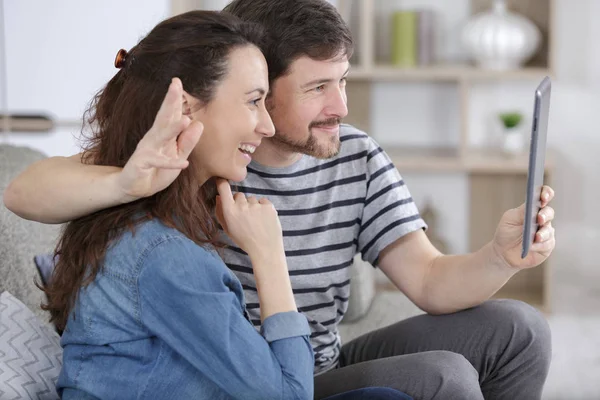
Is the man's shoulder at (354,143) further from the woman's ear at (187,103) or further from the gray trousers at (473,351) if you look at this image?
the woman's ear at (187,103)

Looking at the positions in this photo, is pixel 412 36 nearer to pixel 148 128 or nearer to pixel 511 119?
pixel 511 119

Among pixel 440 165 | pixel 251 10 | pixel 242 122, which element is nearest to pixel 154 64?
pixel 242 122

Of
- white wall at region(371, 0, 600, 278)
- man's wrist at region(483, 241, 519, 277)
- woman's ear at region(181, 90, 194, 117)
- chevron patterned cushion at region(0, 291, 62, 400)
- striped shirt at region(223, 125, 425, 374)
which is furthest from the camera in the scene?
white wall at region(371, 0, 600, 278)

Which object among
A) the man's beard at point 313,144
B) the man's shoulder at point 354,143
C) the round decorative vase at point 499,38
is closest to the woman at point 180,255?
the man's beard at point 313,144

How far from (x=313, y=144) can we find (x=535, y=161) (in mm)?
498

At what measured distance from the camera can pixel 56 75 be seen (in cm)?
384

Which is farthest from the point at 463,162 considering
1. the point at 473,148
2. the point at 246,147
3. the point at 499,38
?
the point at 246,147

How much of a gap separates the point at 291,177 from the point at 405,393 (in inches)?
19.9

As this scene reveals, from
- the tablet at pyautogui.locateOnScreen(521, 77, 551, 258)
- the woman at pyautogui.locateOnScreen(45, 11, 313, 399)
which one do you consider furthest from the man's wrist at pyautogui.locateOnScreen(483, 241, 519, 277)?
the woman at pyautogui.locateOnScreen(45, 11, 313, 399)

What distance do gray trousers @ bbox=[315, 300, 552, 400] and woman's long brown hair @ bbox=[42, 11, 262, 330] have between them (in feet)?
1.20

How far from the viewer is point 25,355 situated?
162 centimetres

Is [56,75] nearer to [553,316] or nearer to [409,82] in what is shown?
[409,82]

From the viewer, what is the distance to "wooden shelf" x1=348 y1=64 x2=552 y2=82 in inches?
149

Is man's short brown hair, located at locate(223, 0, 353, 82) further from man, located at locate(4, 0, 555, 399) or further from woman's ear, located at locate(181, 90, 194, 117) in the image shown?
woman's ear, located at locate(181, 90, 194, 117)
